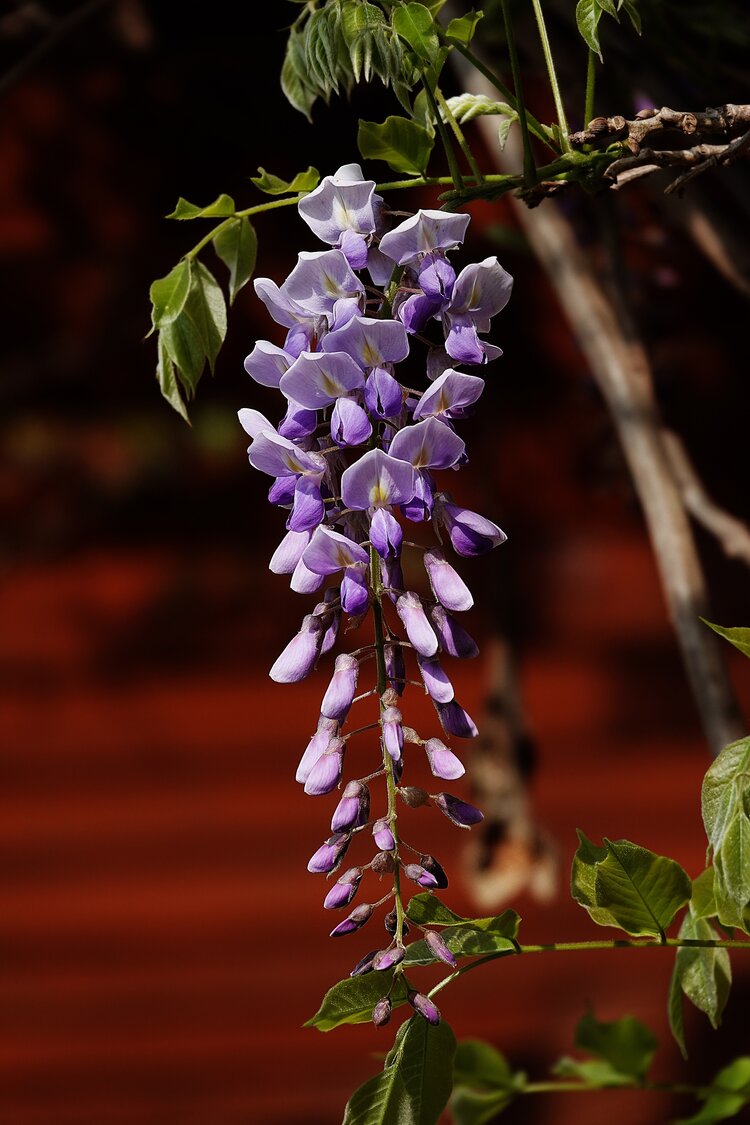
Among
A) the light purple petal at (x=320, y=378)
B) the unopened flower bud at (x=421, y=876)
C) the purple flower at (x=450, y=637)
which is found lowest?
the unopened flower bud at (x=421, y=876)

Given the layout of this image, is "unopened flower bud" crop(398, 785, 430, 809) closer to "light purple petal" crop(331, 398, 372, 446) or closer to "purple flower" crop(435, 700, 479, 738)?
"purple flower" crop(435, 700, 479, 738)

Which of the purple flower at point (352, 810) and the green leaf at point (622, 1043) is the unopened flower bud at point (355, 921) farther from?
the green leaf at point (622, 1043)

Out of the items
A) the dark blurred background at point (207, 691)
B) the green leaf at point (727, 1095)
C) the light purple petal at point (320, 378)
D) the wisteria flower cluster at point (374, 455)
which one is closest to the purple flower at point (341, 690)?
the wisteria flower cluster at point (374, 455)

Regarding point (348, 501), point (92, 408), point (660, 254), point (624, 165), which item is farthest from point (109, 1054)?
point (624, 165)

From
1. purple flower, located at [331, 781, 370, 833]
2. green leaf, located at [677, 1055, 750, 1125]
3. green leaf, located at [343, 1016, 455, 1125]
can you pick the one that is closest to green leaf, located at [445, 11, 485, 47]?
purple flower, located at [331, 781, 370, 833]

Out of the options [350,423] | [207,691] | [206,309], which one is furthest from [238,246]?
[207,691]
